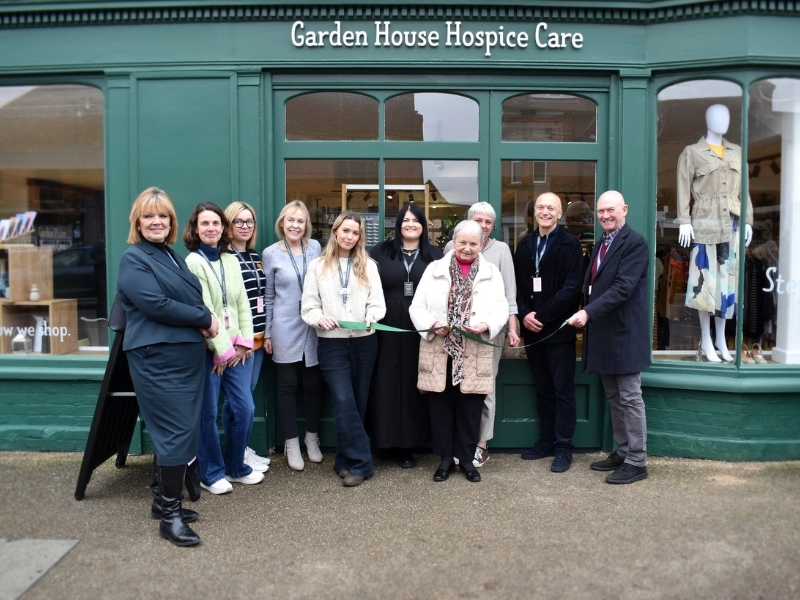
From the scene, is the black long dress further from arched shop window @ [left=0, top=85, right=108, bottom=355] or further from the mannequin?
arched shop window @ [left=0, top=85, right=108, bottom=355]

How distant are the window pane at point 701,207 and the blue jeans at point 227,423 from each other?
321 cm

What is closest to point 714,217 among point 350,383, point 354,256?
point 354,256

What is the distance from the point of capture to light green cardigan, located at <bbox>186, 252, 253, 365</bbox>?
4.15m

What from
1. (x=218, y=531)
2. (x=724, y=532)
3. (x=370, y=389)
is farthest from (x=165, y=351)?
(x=724, y=532)

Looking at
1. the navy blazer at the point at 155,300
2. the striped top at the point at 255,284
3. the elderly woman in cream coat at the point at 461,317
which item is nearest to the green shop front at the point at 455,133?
the striped top at the point at 255,284

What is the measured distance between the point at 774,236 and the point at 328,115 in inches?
143

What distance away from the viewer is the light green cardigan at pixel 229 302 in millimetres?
4152

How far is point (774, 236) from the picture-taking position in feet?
17.1

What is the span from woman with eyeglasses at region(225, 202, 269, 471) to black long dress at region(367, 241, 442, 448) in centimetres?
83

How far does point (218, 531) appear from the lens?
384 centimetres

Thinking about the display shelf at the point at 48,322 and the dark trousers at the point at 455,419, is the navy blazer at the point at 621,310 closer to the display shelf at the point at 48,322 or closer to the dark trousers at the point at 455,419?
the dark trousers at the point at 455,419

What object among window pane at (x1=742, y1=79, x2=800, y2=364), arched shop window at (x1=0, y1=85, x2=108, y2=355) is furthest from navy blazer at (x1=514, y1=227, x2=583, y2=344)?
arched shop window at (x1=0, y1=85, x2=108, y2=355)

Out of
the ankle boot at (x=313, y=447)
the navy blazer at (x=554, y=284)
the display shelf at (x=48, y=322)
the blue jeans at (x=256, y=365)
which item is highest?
the navy blazer at (x=554, y=284)

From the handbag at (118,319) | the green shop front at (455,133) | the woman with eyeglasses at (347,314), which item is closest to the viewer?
the handbag at (118,319)
